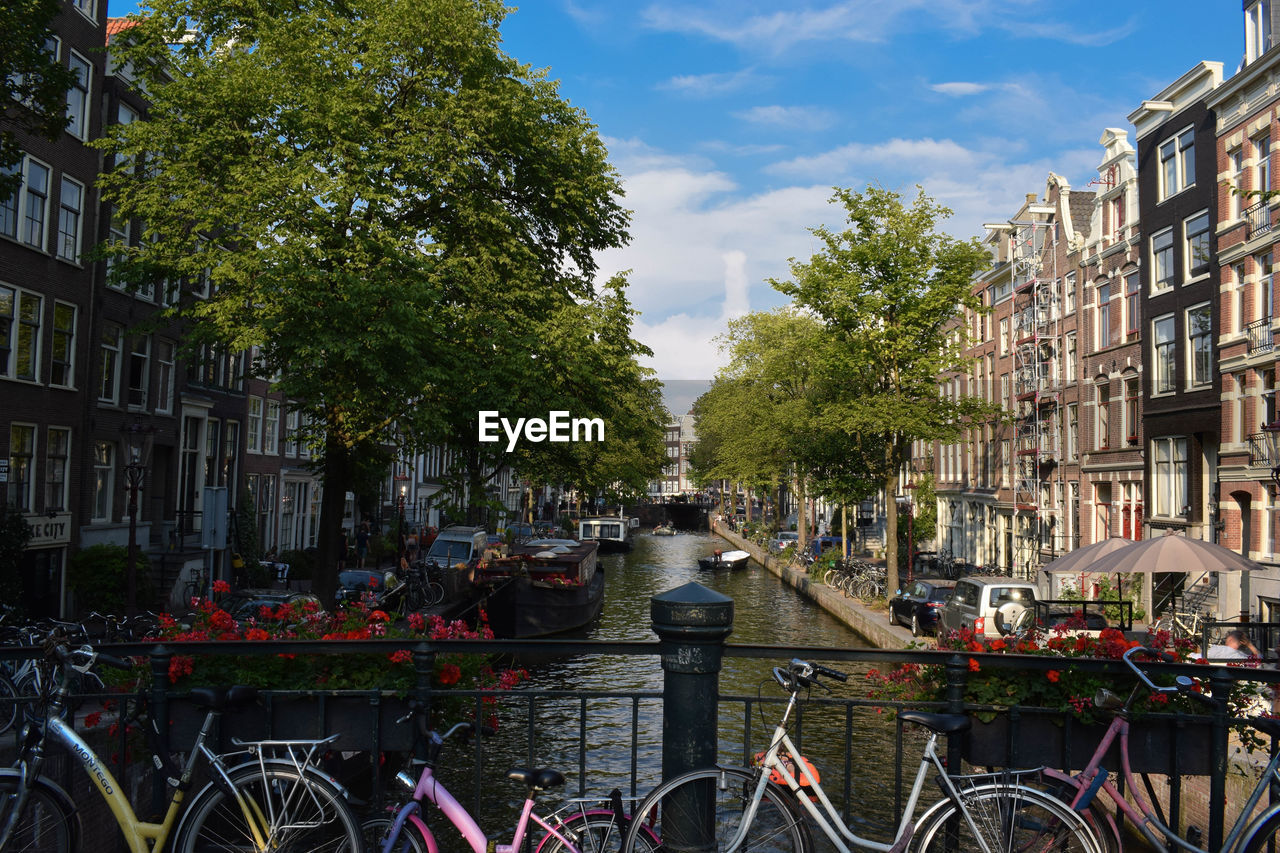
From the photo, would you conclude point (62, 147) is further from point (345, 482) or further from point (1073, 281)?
point (1073, 281)

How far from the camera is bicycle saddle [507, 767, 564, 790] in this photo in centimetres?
475

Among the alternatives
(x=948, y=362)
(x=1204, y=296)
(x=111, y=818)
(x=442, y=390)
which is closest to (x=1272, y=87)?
(x=1204, y=296)

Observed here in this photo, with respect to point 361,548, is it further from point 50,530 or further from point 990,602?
point 990,602

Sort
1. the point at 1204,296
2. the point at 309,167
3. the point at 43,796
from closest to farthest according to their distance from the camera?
the point at 43,796
the point at 309,167
the point at 1204,296

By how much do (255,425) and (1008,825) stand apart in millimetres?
37935

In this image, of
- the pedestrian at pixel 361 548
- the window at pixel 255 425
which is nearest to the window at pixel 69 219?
the window at pixel 255 425

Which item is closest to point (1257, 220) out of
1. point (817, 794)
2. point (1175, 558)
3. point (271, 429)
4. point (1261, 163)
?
point (1261, 163)

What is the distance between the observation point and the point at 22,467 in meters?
24.0

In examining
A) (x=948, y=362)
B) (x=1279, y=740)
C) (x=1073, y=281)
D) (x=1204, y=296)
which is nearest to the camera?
(x=1279, y=740)

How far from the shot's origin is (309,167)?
19531 millimetres

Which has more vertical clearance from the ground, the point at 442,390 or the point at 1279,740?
the point at 442,390

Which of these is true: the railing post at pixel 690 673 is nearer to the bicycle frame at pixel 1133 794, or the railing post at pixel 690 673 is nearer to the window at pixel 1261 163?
the bicycle frame at pixel 1133 794

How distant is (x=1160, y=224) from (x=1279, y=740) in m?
29.2

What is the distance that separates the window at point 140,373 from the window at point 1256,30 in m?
30.7
